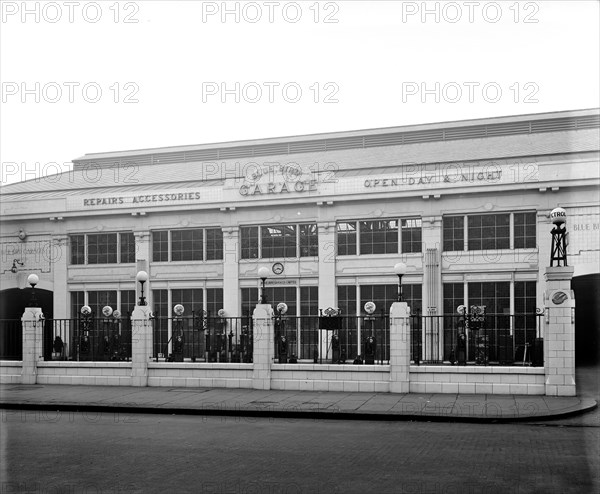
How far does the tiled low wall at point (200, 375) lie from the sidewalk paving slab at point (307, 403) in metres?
0.36

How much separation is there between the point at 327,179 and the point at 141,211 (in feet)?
31.4

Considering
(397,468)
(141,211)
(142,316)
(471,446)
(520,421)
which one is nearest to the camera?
(397,468)

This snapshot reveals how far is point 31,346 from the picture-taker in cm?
2452

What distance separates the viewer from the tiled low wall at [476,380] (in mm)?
19609

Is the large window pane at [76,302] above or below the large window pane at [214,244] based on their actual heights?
below

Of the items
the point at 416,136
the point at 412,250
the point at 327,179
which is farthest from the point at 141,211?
the point at 416,136

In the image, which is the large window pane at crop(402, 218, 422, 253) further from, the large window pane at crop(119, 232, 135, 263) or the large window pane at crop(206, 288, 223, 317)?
the large window pane at crop(119, 232, 135, 263)

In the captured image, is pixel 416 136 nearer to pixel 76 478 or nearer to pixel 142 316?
pixel 142 316

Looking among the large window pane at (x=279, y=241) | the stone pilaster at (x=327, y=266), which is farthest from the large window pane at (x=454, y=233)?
the large window pane at (x=279, y=241)

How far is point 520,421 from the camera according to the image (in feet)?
53.0

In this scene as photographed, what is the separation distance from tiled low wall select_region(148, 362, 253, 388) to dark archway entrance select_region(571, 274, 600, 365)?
1992 centimetres

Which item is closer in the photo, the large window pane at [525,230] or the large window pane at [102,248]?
the large window pane at [525,230]

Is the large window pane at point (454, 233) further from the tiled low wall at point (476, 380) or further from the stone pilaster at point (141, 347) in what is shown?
the stone pilaster at point (141, 347)

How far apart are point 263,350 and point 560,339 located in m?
8.37
